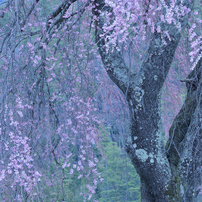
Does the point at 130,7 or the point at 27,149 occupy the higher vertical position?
the point at 130,7

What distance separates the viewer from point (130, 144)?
253 cm

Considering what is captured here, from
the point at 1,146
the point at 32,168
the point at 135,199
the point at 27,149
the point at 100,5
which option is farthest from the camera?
the point at 135,199

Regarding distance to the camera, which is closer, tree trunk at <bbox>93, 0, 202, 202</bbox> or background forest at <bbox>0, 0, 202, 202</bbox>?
background forest at <bbox>0, 0, 202, 202</bbox>

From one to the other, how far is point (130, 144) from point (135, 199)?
5.49 meters

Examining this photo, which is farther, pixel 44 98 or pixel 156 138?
pixel 44 98

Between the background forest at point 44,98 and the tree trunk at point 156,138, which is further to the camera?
the tree trunk at point 156,138

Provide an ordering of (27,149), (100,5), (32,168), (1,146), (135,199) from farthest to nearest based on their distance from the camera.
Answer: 1. (135,199)
2. (100,5)
3. (32,168)
4. (27,149)
5. (1,146)

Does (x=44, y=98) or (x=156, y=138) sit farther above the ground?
(x=44, y=98)

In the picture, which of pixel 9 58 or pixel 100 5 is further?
pixel 100 5

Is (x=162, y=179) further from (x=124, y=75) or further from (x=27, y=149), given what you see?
(x=27, y=149)

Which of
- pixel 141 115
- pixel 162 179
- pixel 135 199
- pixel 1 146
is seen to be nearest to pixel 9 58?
pixel 1 146

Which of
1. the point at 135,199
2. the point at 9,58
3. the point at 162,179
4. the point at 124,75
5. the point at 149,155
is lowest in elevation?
the point at 135,199

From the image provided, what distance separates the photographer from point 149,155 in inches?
97.0

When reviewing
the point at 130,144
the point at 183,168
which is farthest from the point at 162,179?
the point at 130,144
